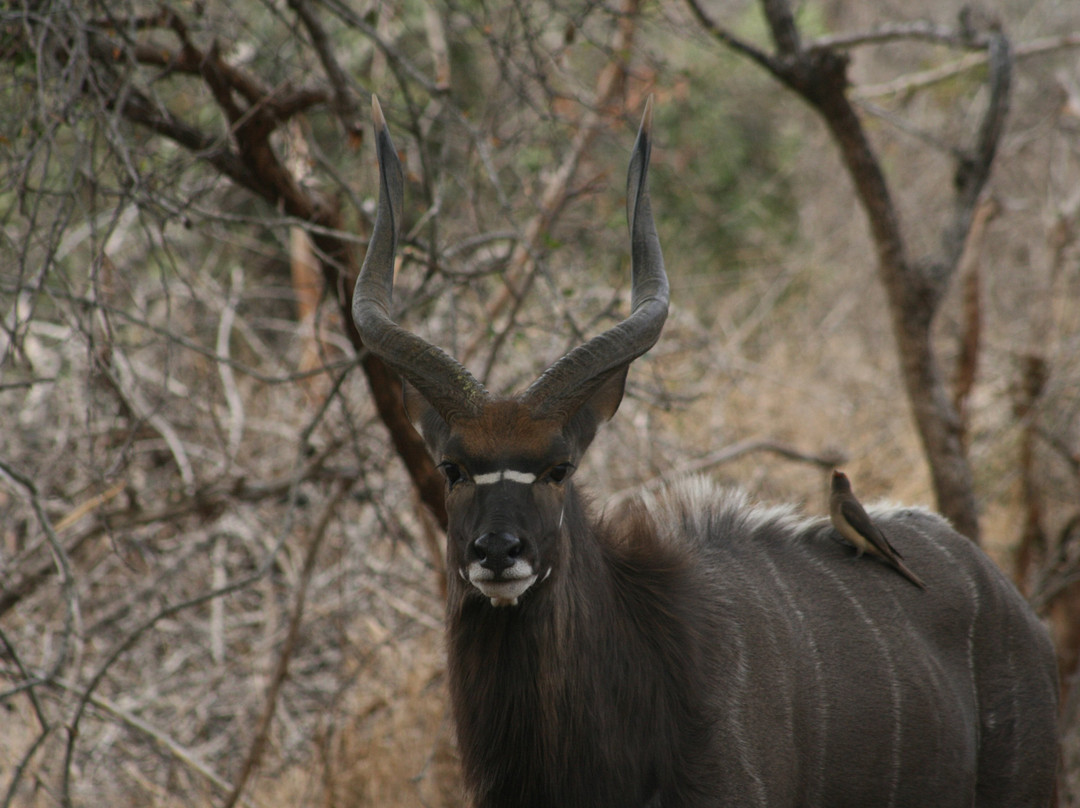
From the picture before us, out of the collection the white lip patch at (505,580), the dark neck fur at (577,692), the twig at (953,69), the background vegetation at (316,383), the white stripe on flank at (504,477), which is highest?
the twig at (953,69)

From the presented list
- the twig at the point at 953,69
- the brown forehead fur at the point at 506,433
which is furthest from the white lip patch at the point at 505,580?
the twig at the point at 953,69

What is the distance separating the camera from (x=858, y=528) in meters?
3.46

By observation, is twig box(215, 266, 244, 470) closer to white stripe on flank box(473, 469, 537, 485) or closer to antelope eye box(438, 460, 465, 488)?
antelope eye box(438, 460, 465, 488)

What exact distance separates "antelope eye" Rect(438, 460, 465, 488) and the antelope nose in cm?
29

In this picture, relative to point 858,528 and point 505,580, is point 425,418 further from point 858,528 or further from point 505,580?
point 858,528

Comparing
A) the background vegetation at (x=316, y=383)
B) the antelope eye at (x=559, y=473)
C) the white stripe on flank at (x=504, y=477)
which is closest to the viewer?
the white stripe on flank at (x=504, y=477)

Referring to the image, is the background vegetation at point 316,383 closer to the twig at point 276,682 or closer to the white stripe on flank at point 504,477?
the twig at point 276,682

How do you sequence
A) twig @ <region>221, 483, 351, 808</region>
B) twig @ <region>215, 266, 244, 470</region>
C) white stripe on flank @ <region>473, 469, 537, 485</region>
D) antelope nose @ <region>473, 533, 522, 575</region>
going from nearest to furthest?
antelope nose @ <region>473, 533, 522, 575</region> → white stripe on flank @ <region>473, 469, 537, 485</region> → twig @ <region>221, 483, 351, 808</region> → twig @ <region>215, 266, 244, 470</region>

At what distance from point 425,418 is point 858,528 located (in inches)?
59.9

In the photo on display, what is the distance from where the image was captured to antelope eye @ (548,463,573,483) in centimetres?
265

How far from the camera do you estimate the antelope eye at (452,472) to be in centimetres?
265

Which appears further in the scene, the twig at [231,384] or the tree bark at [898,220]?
the twig at [231,384]

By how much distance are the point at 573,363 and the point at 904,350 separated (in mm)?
3100

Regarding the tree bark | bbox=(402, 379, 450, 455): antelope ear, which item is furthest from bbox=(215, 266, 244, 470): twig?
the tree bark
